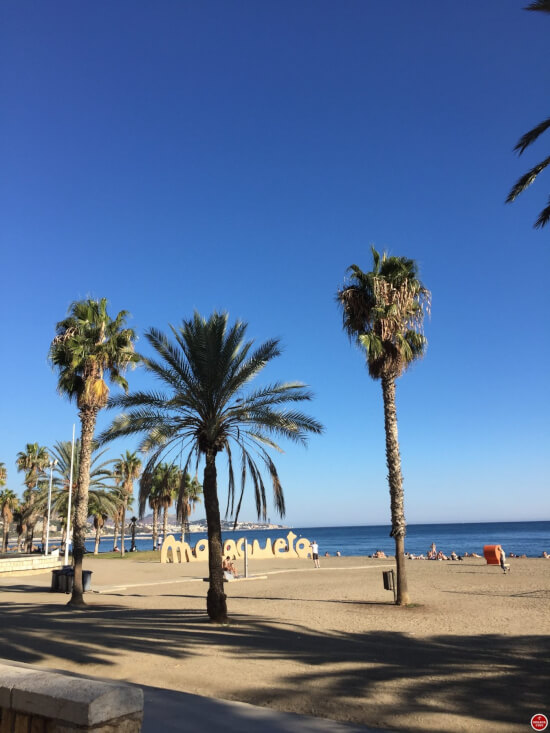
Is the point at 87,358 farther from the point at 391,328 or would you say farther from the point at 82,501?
the point at 391,328

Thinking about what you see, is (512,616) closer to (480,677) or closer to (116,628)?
(480,677)

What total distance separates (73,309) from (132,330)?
241cm

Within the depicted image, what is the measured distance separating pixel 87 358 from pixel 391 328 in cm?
1129

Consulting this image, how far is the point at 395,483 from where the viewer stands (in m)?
18.2

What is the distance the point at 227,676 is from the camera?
8867mm

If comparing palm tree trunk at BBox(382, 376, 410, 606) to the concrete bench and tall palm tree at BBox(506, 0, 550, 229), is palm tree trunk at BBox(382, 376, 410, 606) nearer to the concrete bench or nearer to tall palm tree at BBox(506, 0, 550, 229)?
tall palm tree at BBox(506, 0, 550, 229)

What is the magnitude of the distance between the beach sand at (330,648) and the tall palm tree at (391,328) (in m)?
3.12

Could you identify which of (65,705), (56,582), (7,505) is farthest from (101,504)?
(65,705)

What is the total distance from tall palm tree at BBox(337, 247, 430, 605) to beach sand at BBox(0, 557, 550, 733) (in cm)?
312

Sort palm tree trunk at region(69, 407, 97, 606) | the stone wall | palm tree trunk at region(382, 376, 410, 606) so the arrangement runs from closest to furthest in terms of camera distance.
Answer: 1. palm tree trunk at region(382, 376, 410, 606)
2. palm tree trunk at region(69, 407, 97, 606)
3. the stone wall

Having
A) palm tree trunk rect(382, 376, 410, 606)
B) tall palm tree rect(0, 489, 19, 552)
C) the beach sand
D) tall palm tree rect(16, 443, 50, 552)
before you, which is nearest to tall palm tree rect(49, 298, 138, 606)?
the beach sand

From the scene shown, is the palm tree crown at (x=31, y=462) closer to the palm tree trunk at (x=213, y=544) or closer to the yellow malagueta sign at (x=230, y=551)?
the yellow malagueta sign at (x=230, y=551)

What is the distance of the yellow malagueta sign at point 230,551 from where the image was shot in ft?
134

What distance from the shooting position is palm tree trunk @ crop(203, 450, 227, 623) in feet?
47.0
